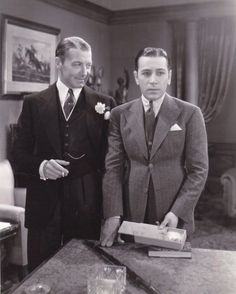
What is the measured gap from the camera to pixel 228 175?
4219 mm

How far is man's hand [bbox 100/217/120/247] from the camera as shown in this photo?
1425 mm

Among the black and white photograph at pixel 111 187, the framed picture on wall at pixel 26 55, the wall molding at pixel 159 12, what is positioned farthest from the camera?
the wall molding at pixel 159 12

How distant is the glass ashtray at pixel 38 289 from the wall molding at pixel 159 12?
398cm

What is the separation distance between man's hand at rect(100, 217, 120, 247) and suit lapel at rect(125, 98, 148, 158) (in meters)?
0.29

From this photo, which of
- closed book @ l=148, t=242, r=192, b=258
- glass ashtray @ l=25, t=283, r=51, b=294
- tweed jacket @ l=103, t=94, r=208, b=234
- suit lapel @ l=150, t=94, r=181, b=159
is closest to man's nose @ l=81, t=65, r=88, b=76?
tweed jacket @ l=103, t=94, r=208, b=234

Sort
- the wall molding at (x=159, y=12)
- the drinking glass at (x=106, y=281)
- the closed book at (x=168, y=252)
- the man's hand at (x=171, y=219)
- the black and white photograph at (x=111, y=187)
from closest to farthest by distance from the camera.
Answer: the drinking glass at (x=106, y=281) < the black and white photograph at (x=111, y=187) < the closed book at (x=168, y=252) < the man's hand at (x=171, y=219) < the wall molding at (x=159, y=12)

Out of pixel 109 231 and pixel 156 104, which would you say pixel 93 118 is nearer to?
pixel 156 104

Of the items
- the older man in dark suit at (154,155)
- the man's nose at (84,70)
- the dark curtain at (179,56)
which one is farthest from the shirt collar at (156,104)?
the dark curtain at (179,56)

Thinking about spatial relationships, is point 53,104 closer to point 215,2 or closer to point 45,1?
point 45,1

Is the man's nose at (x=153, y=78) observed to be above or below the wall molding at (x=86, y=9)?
below

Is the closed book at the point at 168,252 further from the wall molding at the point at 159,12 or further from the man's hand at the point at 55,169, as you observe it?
the wall molding at the point at 159,12

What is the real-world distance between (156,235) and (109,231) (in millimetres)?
223

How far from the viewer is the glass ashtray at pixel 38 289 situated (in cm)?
108

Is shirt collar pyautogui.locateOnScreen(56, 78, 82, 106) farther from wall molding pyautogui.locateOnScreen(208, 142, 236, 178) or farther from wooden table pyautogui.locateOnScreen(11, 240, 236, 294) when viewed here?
wall molding pyautogui.locateOnScreen(208, 142, 236, 178)
